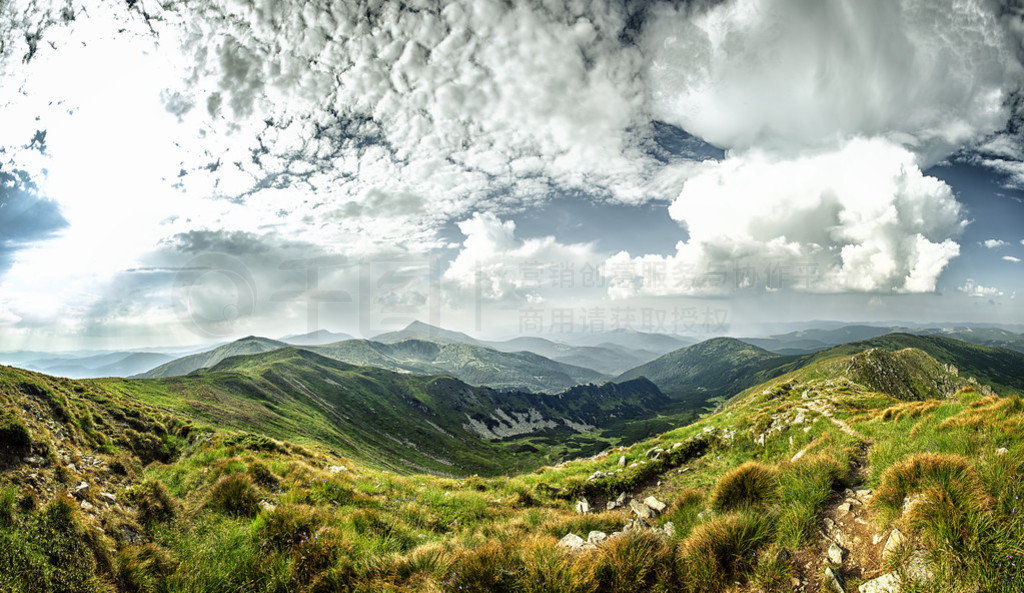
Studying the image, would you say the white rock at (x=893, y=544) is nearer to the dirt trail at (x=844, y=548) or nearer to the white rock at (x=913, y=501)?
the dirt trail at (x=844, y=548)

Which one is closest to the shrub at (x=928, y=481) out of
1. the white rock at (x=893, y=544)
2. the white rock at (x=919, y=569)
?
the white rock at (x=893, y=544)

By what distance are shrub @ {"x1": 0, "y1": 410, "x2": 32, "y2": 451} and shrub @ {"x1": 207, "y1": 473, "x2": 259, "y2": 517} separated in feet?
18.1

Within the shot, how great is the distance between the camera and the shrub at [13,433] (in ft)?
32.4

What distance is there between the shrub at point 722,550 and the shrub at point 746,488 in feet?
4.91

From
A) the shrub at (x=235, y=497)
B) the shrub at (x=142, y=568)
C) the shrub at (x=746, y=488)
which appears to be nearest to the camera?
the shrub at (x=142, y=568)

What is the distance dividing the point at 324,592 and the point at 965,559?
928 centimetres

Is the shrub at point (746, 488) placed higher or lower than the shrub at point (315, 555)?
higher

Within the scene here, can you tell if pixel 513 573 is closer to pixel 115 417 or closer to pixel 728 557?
pixel 728 557

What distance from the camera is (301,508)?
866cm

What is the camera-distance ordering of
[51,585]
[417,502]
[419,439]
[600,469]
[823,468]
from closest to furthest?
[51,585]
[823,468]
[417,502]
[600,469]
[419,439]

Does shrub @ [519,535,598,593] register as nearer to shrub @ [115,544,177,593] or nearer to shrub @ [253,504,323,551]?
shrub @ [253,504,323,551]

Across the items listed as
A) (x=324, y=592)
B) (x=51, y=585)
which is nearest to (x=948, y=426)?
(x=324, y=592)

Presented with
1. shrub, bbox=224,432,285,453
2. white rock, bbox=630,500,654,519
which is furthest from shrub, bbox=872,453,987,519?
shrub, bbox=224,432,285,453

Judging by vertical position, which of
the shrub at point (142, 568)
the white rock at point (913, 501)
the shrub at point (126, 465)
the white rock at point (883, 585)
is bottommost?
the shrub at point (126, 465)
